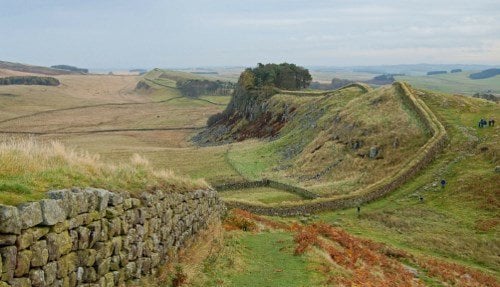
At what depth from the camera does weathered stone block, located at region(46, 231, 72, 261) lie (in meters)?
Result: 10.4

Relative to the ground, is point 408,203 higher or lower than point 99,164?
lower

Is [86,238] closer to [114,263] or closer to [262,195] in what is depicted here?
[114,263]

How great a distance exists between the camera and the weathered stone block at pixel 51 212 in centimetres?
1019

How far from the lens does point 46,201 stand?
403 inches

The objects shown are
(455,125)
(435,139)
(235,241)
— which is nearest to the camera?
(235,241)

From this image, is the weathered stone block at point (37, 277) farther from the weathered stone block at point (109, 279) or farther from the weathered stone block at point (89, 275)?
the weathered stone block at point (109, 279)

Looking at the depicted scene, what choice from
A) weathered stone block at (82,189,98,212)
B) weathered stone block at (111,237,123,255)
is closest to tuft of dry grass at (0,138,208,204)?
weathered stone block at (82,189,98,212)

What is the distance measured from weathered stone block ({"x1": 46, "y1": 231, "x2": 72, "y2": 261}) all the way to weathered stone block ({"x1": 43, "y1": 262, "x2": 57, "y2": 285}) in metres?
0.15

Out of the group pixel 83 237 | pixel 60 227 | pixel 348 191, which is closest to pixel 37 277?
pixel 60 227

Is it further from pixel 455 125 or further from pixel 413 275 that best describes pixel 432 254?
pixel 455 125

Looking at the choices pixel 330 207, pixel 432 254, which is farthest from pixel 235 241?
pixel 330 207

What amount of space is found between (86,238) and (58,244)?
121 cm

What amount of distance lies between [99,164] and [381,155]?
154ft

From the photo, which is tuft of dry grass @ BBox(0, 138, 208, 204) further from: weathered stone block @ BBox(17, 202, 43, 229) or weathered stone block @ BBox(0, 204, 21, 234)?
weathered stone block @ BBox(0, 204, 21, 234)
